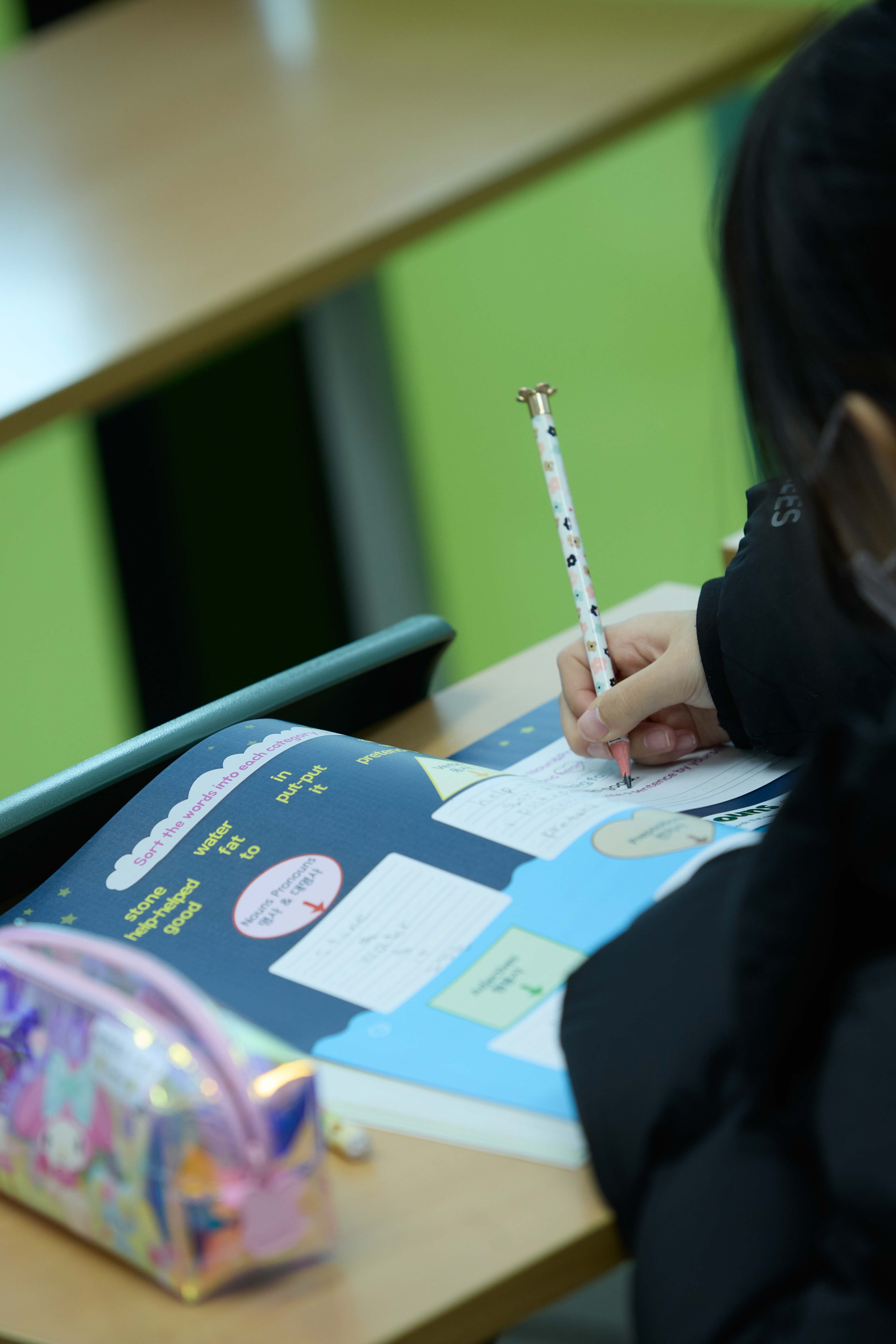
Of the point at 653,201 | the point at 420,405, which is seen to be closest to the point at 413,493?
the point at 420,405

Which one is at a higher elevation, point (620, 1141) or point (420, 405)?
point (420, 405)

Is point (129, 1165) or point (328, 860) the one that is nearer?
point (129, 1165)

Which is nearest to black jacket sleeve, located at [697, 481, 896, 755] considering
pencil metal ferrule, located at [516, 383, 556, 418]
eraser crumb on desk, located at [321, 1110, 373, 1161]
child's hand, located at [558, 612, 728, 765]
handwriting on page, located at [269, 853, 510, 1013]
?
child's hand, located at [558, 612, 728, 765]

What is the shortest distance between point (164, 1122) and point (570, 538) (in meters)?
0.49

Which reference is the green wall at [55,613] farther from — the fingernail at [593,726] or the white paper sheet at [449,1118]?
the white paper sheet at [449,1118]

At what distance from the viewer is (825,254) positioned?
16.3 inches

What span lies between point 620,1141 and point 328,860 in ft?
0.69

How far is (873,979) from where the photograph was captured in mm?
374

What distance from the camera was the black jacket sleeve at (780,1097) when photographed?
340 millimetres

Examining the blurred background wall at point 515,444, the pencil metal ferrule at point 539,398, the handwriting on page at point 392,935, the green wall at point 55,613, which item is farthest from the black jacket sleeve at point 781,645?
the green wall at point 55,613

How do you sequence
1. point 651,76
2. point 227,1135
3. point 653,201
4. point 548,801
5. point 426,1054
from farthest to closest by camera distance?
point 653,201
point 651,76
point 548,801
point 426,1054
point 227,1135

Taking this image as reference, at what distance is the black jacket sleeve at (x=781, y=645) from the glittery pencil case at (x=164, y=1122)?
392 mm

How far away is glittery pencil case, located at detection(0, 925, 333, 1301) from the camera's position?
36 centimetres

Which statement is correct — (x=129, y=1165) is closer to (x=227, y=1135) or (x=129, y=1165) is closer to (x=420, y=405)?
(x=227, y=1135)
